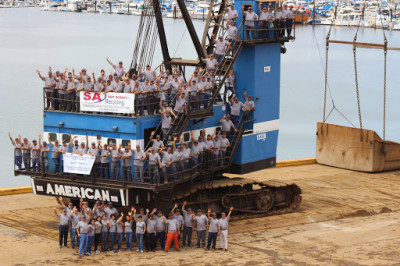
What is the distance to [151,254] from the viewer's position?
29953mm

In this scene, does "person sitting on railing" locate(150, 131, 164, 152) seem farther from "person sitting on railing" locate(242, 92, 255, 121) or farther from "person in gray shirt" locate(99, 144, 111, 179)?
"person sitting on railing" locate(242, 92, 255, 121)

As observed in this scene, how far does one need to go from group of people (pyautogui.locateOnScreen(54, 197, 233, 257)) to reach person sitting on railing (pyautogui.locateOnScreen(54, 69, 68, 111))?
375 cm

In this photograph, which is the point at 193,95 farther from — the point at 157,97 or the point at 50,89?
the point at 50,89

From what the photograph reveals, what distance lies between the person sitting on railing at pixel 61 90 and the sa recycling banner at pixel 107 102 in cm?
79

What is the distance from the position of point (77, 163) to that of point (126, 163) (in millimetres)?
1631

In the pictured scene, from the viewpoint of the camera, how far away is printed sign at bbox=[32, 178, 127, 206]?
3048cm

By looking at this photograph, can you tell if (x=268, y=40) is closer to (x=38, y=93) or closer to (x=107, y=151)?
(x=107, y=151)

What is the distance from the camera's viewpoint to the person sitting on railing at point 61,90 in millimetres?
32562

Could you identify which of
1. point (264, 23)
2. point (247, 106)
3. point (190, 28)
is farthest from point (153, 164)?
point (264, 23)

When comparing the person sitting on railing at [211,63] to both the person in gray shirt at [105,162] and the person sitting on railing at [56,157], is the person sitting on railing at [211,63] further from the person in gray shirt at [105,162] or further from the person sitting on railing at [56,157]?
the person sitting on railing at [56,157]

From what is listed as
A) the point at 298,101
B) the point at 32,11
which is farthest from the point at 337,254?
the point at 32,11

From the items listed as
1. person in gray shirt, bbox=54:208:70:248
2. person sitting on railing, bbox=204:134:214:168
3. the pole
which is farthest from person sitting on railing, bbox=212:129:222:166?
person in gray shirt, bbox=54:208:70:248

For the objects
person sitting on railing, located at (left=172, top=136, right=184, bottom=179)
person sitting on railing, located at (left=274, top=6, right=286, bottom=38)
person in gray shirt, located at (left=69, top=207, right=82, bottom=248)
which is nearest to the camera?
person in gray shirt, located at (left=69, top=207, right=82, bottom=248)

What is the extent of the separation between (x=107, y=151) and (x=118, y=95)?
6.21 ft
